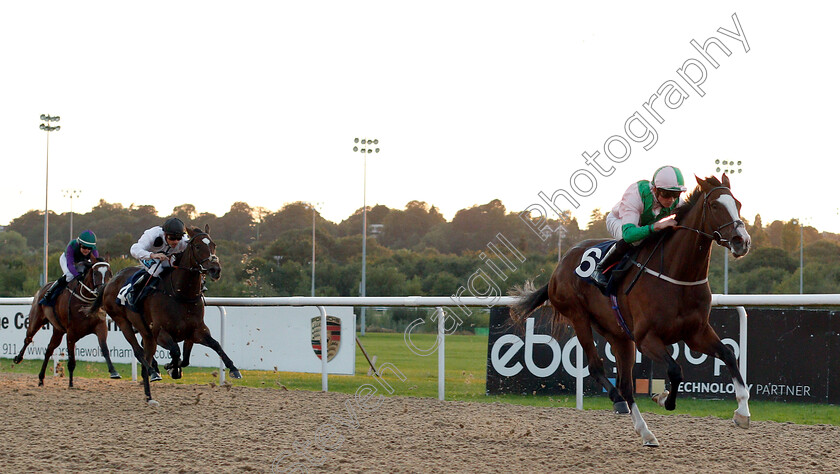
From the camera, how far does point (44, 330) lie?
46.7 feet

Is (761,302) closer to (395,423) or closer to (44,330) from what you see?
(395,423)

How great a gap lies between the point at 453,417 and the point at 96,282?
4.97 m

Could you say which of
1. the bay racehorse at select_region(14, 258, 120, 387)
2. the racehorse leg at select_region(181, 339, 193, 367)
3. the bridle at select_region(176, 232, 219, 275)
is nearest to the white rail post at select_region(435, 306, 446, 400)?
the bridle at select_region(176, 232, 219, 275)

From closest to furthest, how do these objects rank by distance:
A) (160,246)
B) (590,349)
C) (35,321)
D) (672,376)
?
(672,376) < (590,349) < (160,246) < (35,321)

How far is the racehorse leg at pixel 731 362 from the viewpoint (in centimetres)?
486

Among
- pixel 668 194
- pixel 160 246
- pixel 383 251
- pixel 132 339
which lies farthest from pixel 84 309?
pixel 383 251

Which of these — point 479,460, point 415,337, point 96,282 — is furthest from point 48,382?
point 479,460

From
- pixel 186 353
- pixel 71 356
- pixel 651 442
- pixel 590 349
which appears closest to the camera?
pixel 651 442

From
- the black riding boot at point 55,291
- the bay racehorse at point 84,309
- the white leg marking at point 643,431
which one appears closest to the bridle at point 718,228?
the white leg marking at point 643,431

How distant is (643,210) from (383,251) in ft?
172

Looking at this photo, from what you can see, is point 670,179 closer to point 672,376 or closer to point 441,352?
point 672,376

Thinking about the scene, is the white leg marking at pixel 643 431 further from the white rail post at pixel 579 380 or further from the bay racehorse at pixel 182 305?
the bay racehorse at pixel 182 305

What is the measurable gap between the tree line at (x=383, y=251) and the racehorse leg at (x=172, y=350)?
57.3 ft

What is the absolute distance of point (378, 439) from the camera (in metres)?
5.82
